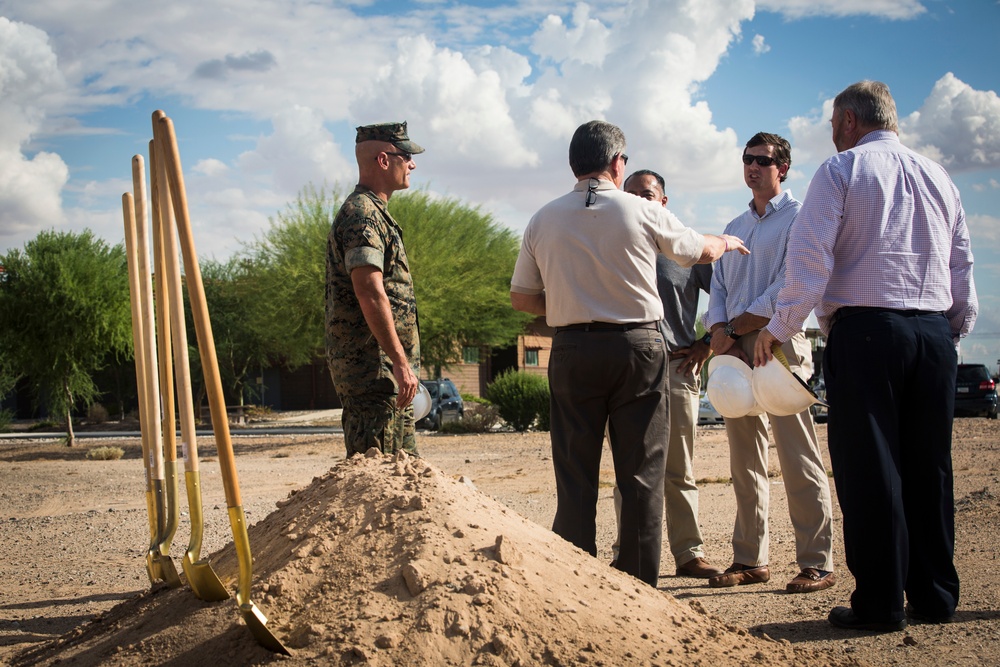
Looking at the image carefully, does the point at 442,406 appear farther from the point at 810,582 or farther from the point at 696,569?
the point at 810,582

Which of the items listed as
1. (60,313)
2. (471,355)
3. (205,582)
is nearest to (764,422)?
(205,582)

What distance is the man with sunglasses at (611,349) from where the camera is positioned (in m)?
4.16

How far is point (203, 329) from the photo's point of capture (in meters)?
2.91

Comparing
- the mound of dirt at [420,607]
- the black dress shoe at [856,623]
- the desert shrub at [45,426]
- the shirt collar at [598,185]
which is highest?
the shirt collar at [598,185]

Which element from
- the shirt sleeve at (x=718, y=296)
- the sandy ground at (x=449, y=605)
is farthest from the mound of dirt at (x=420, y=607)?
the shirt sleeve at (x=718, y=296)

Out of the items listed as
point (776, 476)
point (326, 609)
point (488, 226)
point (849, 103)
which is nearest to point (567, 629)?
point (326, 609)

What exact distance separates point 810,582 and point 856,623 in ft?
2.93

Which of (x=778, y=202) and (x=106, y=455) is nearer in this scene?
(x=778, y=202)

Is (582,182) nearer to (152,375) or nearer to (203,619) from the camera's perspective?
(152,375)

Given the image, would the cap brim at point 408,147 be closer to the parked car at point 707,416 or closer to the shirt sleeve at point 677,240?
the shirt sleeve at point 677,240

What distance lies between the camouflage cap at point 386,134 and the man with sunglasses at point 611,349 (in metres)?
0.86

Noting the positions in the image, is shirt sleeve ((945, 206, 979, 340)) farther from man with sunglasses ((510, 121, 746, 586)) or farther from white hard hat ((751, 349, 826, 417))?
man with sunglasses ((510, 121, 746, 586))

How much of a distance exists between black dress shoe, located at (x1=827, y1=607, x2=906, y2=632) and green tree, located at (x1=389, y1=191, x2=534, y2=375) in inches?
635

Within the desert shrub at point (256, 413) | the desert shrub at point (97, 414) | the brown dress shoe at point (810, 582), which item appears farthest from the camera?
the desert shrub at point (256, 413)
